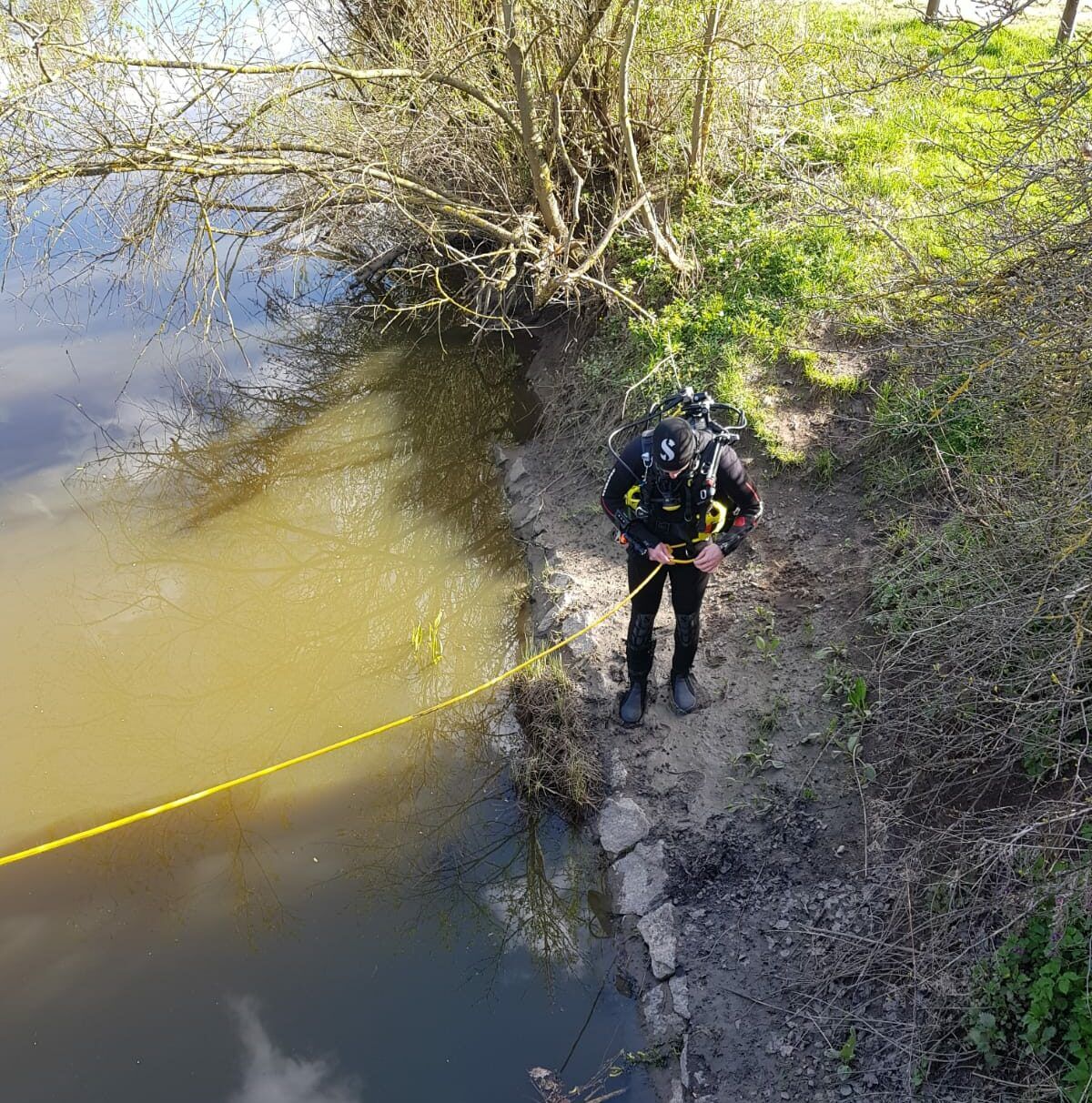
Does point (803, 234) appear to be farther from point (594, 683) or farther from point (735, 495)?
point (594, 683)

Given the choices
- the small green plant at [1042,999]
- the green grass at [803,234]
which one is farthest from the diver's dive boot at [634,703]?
the small green plant at [1042,999]

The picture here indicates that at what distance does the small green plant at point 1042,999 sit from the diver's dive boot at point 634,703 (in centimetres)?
241

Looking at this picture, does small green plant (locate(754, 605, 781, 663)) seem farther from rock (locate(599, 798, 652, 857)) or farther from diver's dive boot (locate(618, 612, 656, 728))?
rock (locate(599, 798, 652, 857))

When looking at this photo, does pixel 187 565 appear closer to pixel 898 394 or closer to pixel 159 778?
pixel 159 778

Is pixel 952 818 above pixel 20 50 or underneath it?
underneath

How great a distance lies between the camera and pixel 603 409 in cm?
812

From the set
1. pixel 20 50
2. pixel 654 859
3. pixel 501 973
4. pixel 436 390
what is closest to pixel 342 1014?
pixel 501 973

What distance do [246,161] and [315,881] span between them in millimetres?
5044

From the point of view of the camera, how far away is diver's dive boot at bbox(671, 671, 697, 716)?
5574 mm

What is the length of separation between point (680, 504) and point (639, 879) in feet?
6.57

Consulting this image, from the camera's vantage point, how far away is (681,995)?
4297mm

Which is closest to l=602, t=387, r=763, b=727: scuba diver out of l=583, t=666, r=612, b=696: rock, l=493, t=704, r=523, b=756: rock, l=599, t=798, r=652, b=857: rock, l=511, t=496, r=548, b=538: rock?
l=583, t=666, r=612, b=696: rock

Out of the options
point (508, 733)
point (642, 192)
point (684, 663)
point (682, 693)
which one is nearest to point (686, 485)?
point (684, 663)

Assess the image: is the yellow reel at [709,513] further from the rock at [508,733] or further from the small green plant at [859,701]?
the rock at [508,733]
